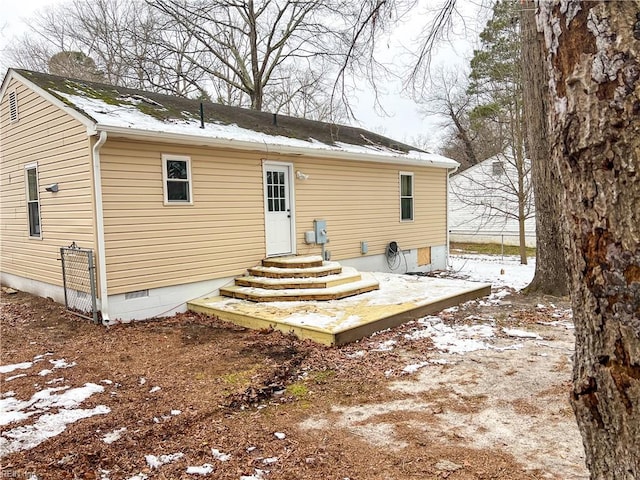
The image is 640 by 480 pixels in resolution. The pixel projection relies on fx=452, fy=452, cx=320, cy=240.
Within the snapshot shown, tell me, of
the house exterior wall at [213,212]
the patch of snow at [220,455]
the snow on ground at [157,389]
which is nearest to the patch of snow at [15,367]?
the snow on ground at [157,389]

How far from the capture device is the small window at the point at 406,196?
1162 centimetres

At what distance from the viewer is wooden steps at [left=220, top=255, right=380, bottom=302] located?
715 cm

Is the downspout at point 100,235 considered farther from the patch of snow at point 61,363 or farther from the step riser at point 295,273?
the step riser at point 295,273

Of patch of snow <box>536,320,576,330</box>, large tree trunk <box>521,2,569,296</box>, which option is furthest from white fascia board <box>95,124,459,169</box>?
patch of snow <box>536,320,576,330</box>

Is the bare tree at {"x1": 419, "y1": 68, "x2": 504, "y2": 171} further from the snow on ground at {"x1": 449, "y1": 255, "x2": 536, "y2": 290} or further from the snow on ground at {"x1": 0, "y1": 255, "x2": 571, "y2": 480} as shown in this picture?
the snow on ground at {"x1": 0, "y1": 255, "x2": 571, "y2": 480}

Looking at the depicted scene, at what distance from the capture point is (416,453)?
2.95m

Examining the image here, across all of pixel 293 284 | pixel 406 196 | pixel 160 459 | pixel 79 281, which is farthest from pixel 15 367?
pixel 406 196

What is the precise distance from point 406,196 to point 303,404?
8.65 meters

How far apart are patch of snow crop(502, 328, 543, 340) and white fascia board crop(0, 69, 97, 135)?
20.1 feet

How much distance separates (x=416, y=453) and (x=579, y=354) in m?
2.03

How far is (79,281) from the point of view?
7.02m

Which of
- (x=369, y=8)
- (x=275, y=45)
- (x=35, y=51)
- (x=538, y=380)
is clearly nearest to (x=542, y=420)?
(x=538, y=380)

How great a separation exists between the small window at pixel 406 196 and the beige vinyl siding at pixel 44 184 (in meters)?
7.43

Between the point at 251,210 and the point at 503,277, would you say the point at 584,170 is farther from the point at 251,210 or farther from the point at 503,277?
the point at 503,277
